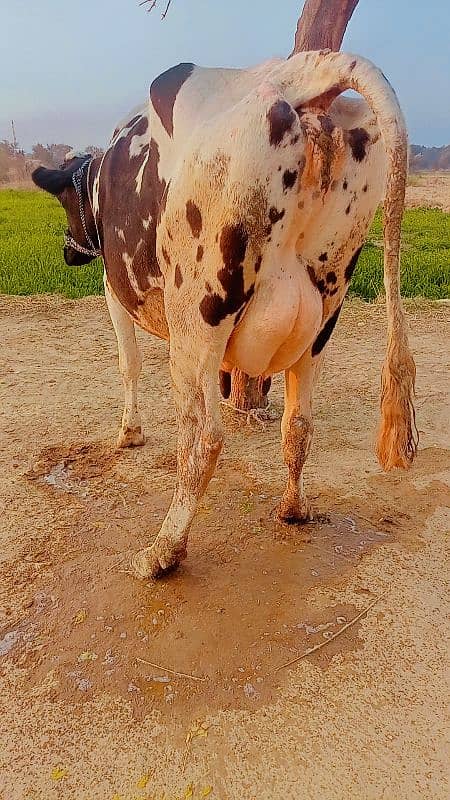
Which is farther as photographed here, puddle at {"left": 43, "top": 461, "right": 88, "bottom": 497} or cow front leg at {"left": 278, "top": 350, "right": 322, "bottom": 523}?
puddle at {"left": 43, "top": 461, "right": 88, "bottom": 497}

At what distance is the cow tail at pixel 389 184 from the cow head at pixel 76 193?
2.07 metres

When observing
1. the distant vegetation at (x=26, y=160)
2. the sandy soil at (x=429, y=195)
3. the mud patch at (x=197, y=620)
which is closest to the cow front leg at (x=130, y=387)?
the mud patch at (x=197, y=620)

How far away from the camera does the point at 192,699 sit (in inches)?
102

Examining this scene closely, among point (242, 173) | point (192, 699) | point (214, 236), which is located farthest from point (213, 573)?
point (242, 173)

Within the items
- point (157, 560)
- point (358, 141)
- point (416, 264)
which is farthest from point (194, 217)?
point (416, 264)

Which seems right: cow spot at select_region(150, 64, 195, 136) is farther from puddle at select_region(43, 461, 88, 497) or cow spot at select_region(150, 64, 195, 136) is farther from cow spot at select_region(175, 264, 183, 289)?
puddle at select_region(43, 461, 88, 497)

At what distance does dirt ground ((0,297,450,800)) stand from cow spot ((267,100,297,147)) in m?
2.00

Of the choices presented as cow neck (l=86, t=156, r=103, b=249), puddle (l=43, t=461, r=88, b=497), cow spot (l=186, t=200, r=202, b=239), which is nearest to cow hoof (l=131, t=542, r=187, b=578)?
puddle (l=43, t=461, r=88, b=497)

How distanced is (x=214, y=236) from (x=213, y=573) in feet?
5.43

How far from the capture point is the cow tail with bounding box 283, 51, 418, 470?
2512mm

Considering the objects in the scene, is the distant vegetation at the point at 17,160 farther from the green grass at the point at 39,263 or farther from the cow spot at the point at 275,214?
the cow spot at the point at 275,214

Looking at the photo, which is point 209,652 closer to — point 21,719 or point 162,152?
point 21,719

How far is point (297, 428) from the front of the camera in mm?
3500

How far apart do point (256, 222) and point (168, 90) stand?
87cm
